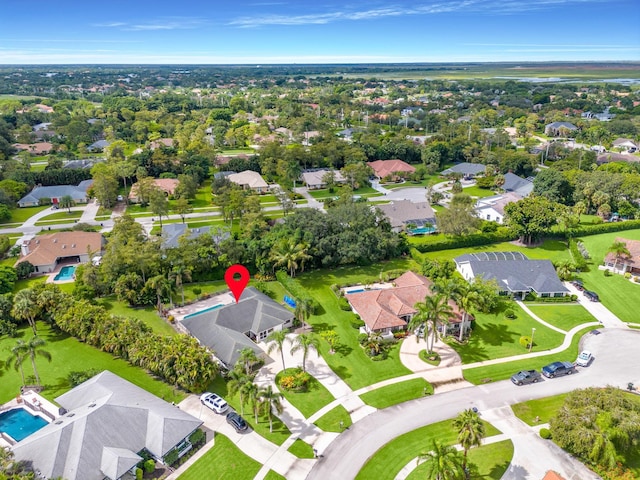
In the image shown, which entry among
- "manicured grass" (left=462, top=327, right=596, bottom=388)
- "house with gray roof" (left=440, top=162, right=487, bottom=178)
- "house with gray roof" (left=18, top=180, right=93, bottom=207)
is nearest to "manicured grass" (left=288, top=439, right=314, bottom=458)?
"manicured grass" (left=462, top=327, right=596, bottom=388)

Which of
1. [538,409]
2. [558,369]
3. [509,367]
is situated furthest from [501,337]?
[538,409]

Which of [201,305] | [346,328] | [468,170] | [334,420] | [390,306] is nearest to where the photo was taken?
[334,420]

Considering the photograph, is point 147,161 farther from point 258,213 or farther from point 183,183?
point 258,213

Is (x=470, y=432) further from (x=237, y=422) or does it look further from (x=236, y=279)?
(x=236, y=279)

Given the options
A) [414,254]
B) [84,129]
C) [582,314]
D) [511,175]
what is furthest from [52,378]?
[84,129]

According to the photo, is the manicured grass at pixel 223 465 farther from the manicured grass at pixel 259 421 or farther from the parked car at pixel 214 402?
the parked car at pixel 214 402

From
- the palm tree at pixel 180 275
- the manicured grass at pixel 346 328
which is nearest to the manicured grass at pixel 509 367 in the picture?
the manicured grass at pixel 346 328
